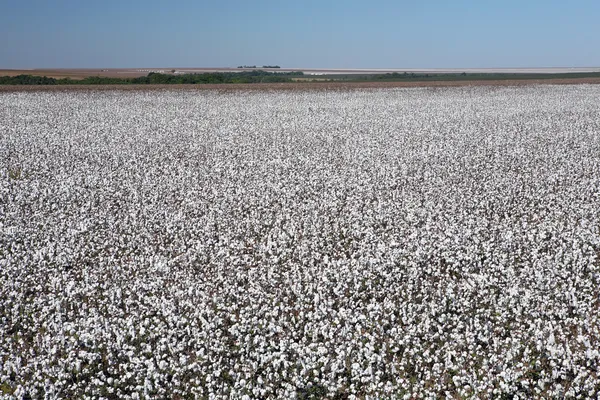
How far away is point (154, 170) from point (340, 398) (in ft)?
37.4

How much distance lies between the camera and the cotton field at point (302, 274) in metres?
5.34

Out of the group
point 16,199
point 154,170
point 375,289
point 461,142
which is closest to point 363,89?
point 461,142

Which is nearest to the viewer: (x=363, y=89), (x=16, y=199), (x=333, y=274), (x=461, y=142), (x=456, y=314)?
(x=456, y=314)

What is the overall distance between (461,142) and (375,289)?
13.6 m

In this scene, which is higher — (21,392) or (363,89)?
(363,89)

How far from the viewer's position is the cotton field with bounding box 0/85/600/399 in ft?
17.5

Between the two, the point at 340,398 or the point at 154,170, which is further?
the point at 154,170

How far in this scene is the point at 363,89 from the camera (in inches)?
1897

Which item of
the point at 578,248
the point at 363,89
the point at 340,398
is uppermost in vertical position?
the point at 363,89

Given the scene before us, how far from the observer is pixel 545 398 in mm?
4902

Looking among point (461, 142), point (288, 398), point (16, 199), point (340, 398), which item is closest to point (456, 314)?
point (340, 398)

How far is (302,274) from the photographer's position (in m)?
7.73

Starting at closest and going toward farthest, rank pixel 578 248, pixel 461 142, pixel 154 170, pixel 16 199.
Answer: pixel 578 248, pixel 16 199, pixel 154 170, pixel 461 142

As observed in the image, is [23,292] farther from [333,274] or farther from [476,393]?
[476,393]
